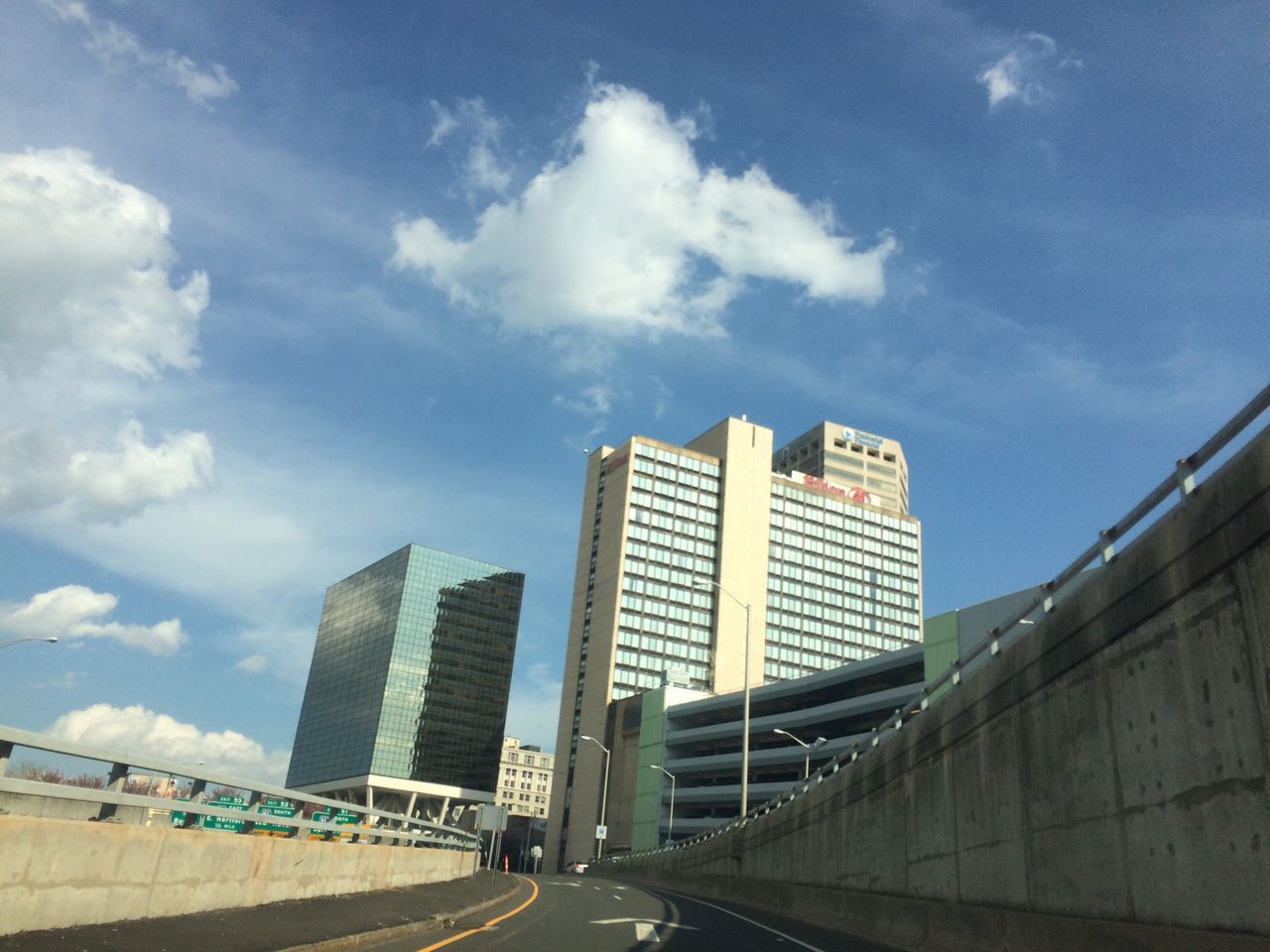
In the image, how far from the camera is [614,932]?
1664 cm

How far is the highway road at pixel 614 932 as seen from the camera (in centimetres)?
1343

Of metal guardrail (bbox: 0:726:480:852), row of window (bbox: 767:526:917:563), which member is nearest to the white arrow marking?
metal guardrail (bbox: 0:726:480:852)

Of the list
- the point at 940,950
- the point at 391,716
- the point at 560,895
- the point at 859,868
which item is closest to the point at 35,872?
the point at 940,950

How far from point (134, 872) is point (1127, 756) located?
10731mm

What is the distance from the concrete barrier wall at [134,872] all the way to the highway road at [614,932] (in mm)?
2055

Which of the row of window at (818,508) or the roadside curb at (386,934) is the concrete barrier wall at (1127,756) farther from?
the row of window at (818,508)

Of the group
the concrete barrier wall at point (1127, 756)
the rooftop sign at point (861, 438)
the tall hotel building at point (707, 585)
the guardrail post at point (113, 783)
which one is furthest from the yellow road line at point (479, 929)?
the rooftop sign at point (861, 438)

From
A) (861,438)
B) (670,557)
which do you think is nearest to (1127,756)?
(670,557)

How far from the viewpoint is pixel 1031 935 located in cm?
1242

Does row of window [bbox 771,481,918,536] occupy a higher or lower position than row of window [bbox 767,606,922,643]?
higher

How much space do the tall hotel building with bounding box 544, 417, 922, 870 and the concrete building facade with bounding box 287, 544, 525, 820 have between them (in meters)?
46.6

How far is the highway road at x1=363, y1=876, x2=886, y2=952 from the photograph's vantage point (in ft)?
44.1

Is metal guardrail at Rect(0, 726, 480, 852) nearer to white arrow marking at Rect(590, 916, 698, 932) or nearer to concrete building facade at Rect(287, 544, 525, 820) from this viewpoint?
white arrow marking at Rect(590, 916, 698, 932)

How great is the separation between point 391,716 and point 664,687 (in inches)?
3066
